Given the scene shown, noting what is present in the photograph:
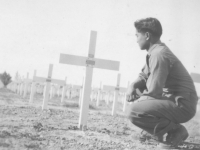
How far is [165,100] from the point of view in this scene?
2.07 m

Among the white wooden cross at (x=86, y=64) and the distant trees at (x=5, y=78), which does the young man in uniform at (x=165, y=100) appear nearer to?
the white wooden cross at (x=86, y=64)

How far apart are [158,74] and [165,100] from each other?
0.90ft

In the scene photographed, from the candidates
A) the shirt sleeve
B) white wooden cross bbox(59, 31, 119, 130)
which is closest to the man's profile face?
the shirt sleeve

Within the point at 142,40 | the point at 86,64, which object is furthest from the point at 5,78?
the point at 142,40

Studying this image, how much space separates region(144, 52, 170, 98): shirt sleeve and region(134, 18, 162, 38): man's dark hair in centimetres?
37

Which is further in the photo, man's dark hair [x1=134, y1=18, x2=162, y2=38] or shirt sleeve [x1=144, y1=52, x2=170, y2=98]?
man's dark hair [x1=134, y1=18, x2=162, y2=38]

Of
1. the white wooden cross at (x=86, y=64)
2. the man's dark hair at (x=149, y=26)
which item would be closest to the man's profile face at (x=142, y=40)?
the man's dark hair at (x=149, y=26)

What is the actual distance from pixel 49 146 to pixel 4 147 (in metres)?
0.62

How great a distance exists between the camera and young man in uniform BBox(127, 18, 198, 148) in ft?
6.56

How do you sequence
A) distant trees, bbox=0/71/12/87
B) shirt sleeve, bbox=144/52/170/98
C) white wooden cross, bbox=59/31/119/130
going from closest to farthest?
shirt sleeve, bbox=144/52/170/98, white wooden cross, bbox=59/31/119/130, distant trees, bbox=0/71/12/87

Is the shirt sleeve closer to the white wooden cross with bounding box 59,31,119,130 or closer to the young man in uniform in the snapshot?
the young man in uniform

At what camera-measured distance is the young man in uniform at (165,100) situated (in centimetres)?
200

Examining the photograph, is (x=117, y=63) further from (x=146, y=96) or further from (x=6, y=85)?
(x=6, y=85)

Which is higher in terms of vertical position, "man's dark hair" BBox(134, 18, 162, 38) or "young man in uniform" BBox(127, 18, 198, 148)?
"man's dark hair" BBox(134, 18, 162, 38)
